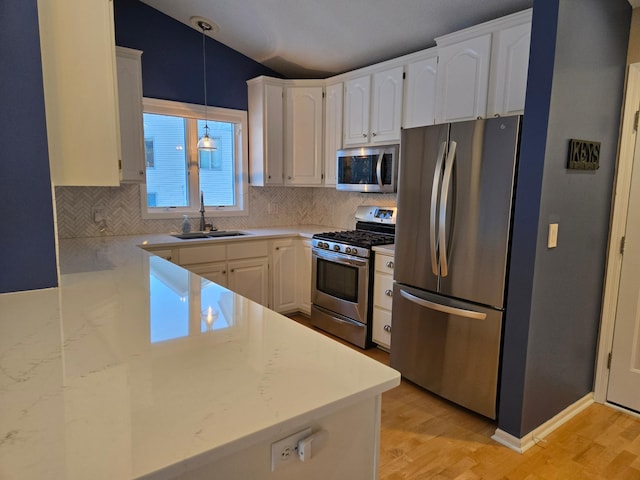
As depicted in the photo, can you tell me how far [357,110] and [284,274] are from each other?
1715 mm

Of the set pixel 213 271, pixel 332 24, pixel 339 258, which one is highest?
pixel 332 24

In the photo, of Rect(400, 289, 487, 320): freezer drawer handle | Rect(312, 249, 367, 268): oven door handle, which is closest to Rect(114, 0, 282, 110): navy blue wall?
Rect(312, 249, 367, 268): oven door handle

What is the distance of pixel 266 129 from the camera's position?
3998mm

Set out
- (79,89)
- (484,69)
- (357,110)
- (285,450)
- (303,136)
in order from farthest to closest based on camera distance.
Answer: (303,136), (357,110), (484,69), (79,89), (285,450)

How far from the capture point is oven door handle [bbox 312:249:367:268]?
329cm

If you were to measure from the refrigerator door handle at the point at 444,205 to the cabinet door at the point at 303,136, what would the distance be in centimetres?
191

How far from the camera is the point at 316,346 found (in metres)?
1.10

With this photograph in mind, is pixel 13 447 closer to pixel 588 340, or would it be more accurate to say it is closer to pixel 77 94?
pixel 77 94

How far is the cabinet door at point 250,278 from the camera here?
3617 mm

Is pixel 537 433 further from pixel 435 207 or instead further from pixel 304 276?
pixel 304 276

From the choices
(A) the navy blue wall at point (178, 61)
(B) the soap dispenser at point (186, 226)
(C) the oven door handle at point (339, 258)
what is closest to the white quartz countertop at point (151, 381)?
(C) the oven door handle at point (339, 258)

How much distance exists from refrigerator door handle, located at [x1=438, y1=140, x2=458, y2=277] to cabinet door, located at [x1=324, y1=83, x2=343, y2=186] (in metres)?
1.67

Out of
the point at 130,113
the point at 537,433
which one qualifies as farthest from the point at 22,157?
the point at 537,433

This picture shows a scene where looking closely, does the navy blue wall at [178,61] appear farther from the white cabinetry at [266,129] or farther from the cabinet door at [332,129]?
the cabinet door at [332,129]
